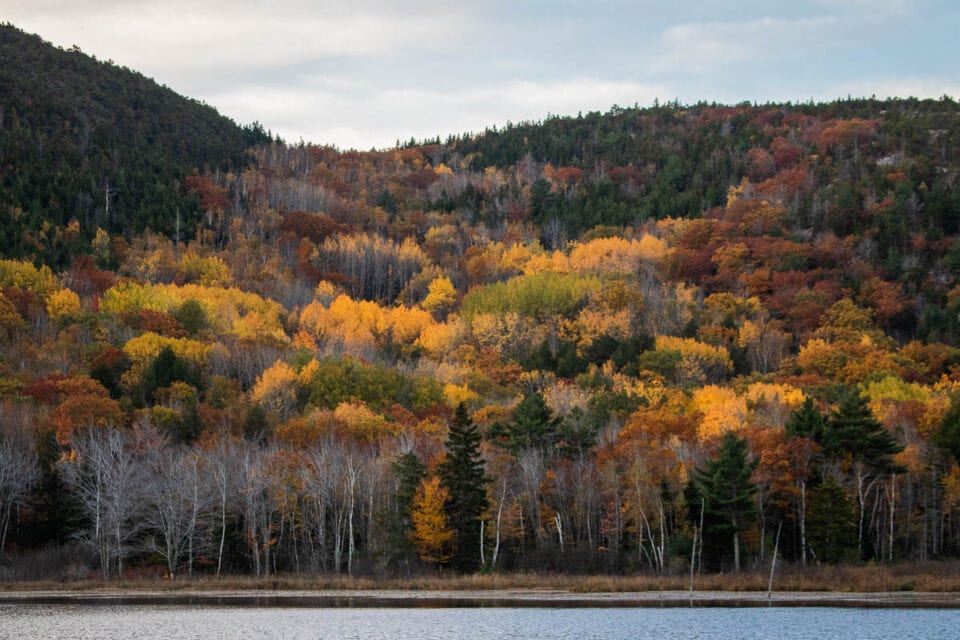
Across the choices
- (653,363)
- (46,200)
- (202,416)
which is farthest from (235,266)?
A: (202,416)

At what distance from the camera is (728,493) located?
253ft

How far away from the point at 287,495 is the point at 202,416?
27654 millimetres

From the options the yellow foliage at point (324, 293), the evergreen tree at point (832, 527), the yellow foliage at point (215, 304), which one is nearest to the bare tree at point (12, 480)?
the evergreen tree at point (832, 527)

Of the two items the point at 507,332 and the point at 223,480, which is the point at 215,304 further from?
the point at 223,480

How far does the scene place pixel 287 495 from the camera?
83.6 meters

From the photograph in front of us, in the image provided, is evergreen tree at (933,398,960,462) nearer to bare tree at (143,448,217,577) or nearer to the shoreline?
the shoreline

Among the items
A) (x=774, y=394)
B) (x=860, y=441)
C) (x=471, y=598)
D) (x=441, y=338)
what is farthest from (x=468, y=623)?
(x=441, y=338)

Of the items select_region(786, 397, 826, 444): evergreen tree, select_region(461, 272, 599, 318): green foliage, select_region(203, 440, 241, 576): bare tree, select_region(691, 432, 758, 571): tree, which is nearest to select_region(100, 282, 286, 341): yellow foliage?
select_region(461, 272, 599, 318): green foliage

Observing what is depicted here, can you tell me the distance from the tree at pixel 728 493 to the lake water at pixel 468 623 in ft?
49.7

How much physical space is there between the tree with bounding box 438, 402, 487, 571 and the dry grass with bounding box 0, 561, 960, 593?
2.43m

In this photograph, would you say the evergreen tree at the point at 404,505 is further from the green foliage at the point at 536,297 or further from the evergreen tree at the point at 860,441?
the green foliage at the point at 536,297

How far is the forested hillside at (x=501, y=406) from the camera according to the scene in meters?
79.7

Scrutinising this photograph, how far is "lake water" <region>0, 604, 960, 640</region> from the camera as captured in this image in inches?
2042

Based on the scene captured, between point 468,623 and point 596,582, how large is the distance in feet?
55.1
